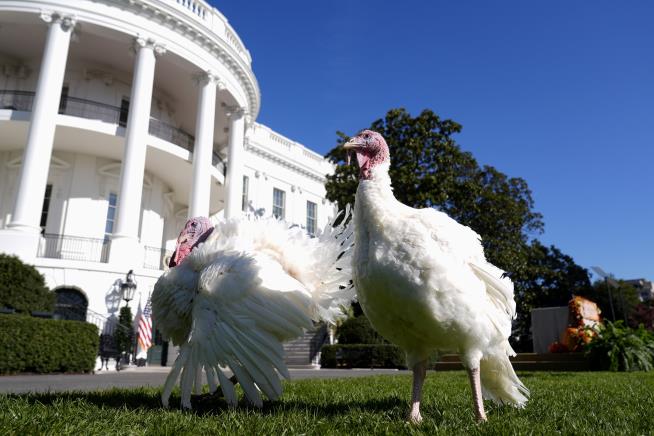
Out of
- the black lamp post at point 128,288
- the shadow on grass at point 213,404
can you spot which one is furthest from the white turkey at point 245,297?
the black lamp post at point 128,288

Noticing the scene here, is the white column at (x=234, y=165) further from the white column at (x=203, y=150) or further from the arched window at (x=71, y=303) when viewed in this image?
the arched window at (x=71, y=303)

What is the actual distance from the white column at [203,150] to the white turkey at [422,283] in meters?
18.5

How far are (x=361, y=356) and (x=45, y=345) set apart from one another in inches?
478

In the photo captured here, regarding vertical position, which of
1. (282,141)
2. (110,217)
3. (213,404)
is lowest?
(213,404)

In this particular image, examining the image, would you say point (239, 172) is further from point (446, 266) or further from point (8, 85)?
point (446, 266)

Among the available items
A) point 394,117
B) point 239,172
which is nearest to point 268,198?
point 239,172

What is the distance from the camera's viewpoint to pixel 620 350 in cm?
1202

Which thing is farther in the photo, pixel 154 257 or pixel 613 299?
A: pixel 613 299

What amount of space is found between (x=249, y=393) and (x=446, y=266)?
1909 millimetres

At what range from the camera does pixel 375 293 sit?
3.03m

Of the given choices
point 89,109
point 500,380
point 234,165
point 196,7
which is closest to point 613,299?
point 234,165

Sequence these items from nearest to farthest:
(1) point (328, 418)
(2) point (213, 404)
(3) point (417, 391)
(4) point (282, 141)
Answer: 1. (3) point (417, 391)
2. (1) point (328, 418)
3. (2) point (213, 404)
4. (4) point (282, 141)

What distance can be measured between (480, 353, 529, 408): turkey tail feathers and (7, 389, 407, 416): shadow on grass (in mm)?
718

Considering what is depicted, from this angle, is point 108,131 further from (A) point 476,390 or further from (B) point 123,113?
(A) point 476,390
